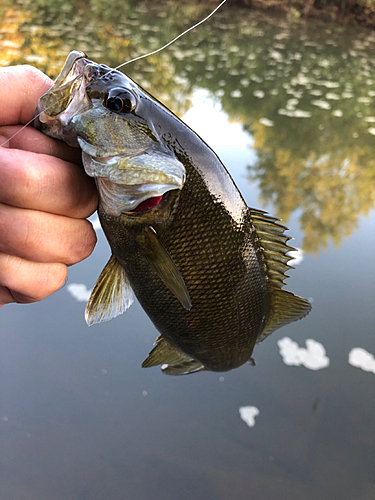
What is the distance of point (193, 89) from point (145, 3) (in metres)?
9.56

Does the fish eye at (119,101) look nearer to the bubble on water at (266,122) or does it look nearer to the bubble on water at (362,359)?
the bubble on water at (362,359)

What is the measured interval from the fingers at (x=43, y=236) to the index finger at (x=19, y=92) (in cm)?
25

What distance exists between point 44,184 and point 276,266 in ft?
2.47

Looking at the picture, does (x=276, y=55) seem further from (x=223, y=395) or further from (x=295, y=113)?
(x=223, y=395)

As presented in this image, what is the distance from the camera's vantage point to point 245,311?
1255 mm

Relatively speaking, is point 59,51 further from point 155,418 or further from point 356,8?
point 356,8

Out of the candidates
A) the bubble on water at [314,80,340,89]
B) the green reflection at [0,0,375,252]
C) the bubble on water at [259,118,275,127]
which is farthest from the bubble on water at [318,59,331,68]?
the bubble on water at [259,118,275,127]

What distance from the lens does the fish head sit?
3.14ft

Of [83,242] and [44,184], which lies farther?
[83,242]

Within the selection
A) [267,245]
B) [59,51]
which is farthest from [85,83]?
[59,51]

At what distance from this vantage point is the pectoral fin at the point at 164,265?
1038 millimetres

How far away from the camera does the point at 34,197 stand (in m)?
0.98

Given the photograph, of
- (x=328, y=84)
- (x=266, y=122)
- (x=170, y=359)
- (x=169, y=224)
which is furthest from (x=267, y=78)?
(x=169, y=224)

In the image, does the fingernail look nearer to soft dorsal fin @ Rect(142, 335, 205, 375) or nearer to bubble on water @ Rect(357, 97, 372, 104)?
soft dorsal fin @ Rect(142, 335, 205, 375)
